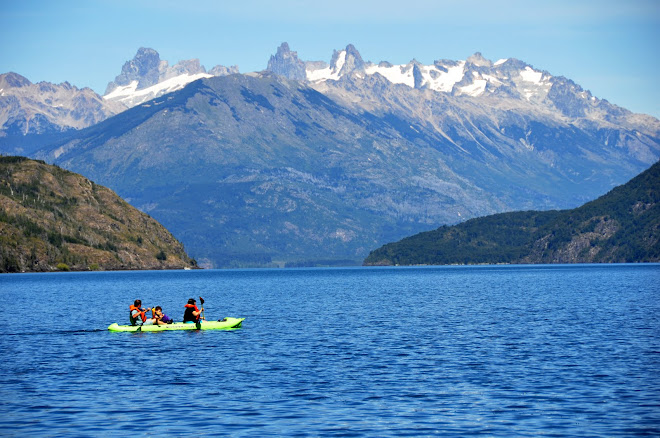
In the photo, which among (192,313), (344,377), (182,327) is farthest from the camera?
(192,313)

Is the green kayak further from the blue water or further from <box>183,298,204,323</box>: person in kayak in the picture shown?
the blue water

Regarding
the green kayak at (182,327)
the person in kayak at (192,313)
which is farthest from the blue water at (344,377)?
the person in kayak at (192,313)

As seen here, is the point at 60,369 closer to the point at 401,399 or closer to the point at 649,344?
the point at 401,399

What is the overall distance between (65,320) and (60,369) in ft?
195

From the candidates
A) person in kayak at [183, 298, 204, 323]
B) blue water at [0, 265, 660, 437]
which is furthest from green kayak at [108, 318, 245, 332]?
blue water at [0, 265, 660, 437]

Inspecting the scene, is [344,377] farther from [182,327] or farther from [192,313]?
[182,327]

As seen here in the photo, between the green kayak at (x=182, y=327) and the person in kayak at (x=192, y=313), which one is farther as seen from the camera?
the green kayak at (x=182, y=327)

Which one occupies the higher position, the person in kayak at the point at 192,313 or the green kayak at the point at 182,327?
the person in kayak at the point at 192,313

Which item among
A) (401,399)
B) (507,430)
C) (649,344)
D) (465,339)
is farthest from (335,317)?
(507,430)

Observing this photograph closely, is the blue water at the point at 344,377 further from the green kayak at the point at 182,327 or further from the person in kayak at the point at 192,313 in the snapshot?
the person in kayak at the point at 192,313

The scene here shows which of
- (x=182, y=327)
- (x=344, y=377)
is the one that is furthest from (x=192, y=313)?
(x=344, y=377)

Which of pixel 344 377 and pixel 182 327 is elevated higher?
pixel 182 327

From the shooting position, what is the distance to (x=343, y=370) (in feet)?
249

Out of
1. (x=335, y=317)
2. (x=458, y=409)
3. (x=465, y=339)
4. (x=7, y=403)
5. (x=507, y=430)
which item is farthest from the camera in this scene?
(x=335, y=317)
